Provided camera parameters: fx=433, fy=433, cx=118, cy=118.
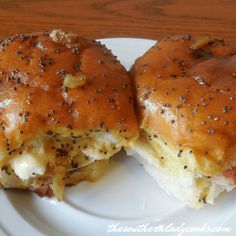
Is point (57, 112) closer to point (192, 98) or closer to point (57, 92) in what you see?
point (57, 92)

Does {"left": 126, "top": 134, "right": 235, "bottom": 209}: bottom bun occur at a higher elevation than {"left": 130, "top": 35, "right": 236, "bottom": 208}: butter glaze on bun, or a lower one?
lower

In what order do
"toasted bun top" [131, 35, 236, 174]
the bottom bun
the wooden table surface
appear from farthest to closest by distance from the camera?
the wooden table surface
the bottom bun
"toasted bun top" [131, 35, 236, 174]

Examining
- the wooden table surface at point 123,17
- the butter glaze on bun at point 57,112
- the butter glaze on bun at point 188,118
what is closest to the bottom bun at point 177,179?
the butter glaze on bun at point 188,118

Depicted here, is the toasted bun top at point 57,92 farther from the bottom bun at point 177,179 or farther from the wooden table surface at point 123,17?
the wooden table surface at point 123,17

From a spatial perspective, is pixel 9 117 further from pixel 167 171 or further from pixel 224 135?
pixel 224 135

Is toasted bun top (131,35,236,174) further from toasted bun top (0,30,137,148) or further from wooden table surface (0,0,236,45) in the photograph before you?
wooden table surface (0,0,236,45)

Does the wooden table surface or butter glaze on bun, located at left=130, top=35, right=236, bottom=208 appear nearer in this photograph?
butter glaze on bun, located at left=130, top=35, right=236, bottom=208

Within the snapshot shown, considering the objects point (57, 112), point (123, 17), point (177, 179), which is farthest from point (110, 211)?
point (123, 17)

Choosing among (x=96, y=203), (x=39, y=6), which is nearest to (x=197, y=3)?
(x=39, y=6)

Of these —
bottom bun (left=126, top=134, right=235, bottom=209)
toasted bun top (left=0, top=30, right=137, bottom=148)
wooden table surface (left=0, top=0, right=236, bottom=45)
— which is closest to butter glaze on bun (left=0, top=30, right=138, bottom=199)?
toasted bun top (left=0, top=30, right=137, bottom=148)

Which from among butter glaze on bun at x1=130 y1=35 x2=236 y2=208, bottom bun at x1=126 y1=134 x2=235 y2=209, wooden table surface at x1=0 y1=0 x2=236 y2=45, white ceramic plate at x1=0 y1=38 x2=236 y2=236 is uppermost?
wooden table surface at x1=0 y1=0 x2=236 y2=45
